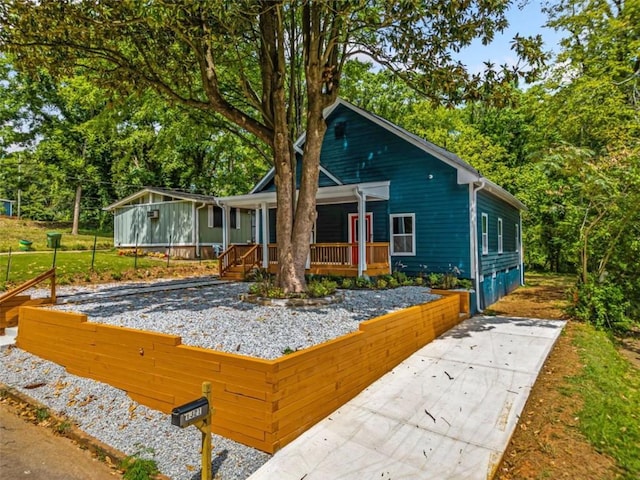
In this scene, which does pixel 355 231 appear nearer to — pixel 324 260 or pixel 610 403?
pixel 324 260

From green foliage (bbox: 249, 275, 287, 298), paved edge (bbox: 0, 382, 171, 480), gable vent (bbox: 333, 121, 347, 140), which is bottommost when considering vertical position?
paved edge (bbox: 0, 382, 171, 480)

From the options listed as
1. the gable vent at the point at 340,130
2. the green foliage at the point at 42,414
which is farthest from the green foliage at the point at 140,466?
the gable vent at the point at 340,130

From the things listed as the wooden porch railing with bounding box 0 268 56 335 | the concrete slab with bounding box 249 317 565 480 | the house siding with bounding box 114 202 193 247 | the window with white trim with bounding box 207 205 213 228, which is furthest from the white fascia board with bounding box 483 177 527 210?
the house siding with bounding box 114 202 193 247

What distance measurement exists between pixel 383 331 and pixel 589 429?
267 cm

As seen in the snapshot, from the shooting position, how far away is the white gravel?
12.7ft

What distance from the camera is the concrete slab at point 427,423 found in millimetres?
3592

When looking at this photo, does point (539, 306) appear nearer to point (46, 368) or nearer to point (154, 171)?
point (46, 368)

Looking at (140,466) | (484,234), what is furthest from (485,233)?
(140,466)

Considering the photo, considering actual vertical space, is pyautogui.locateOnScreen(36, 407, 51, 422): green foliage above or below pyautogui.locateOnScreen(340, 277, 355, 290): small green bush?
below

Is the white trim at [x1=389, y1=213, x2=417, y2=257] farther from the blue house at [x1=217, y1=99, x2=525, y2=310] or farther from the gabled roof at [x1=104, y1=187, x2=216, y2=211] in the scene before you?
the gabled roof at [x1=104, y1=187, x2=216, y2=211]

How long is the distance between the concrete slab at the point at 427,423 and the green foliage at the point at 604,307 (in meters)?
4.09

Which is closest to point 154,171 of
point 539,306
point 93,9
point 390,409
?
point 93,9

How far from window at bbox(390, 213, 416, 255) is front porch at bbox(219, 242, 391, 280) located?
53cm

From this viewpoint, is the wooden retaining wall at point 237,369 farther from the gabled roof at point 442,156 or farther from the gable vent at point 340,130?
the gable vent at point 340,130
